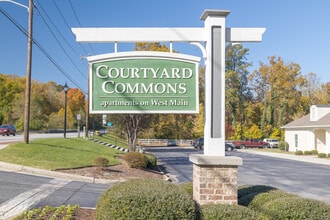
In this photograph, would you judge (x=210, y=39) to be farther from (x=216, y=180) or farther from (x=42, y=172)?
(x=42, y=172)

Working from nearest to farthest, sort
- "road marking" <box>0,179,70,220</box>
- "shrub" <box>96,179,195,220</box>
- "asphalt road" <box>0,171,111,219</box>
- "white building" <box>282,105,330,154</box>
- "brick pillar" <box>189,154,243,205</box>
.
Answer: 1. "shrub" <box>96,179,195,220</box>
2. "brick pillar" <box>189,154,243,205</box>
3. "road marking" <box>0,179,70,220</box>
4. "asphalt road" <box>0,171,111,219</box>
5. "white building" <box>282,105,330,154</box>

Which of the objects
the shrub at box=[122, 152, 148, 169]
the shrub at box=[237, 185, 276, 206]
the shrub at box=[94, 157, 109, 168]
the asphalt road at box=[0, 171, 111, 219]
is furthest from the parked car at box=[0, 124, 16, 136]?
the shrub at box=[237, 185, 276, 206]

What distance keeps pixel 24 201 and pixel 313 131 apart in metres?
36.2

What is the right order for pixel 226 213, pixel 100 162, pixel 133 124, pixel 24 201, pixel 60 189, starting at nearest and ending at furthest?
pixel 226 213, pixel 24 201, pixel 60 189, pixel 100 162, pixel 133 124

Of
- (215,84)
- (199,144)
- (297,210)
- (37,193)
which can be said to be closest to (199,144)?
(199,144)

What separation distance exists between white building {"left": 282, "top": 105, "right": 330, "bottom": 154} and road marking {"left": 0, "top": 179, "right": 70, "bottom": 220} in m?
31.7

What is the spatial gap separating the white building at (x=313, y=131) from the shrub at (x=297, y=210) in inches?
1327

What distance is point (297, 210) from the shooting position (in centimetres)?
540

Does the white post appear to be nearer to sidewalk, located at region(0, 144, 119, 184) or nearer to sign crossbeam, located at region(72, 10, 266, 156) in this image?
sign crossbeam, located at region(72, 10, 266, 156)

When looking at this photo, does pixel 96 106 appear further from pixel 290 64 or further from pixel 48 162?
pixel 290 64

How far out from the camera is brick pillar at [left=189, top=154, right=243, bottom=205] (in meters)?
5.78

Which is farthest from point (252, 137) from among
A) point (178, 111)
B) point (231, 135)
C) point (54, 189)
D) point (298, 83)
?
point (178, 111)

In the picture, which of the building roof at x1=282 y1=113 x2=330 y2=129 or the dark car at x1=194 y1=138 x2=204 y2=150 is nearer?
the building roof at x1=282 y1=113 x2=330 y2=129

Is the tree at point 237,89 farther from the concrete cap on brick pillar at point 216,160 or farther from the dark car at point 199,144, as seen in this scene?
the concrete cap on brick pillar at point 216,160
